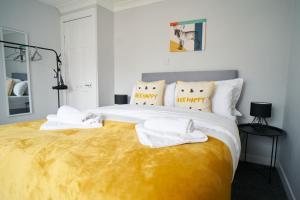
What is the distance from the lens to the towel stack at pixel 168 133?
996mm

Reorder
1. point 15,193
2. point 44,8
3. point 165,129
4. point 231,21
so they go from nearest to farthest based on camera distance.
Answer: point 15,193
point 165,129
point 231,21
point 44,8

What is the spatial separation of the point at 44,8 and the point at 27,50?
0.93 meters

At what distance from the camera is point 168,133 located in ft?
3.64

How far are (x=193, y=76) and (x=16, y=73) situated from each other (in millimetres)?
2912

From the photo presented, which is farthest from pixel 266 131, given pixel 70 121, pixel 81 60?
pixel 81 60

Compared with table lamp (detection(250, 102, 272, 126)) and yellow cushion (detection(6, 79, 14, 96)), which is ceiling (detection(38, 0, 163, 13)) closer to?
yellow cushion (detection(6, 79, 14, 96))

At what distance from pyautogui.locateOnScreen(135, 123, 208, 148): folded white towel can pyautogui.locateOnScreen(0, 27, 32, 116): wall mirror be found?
2.77m

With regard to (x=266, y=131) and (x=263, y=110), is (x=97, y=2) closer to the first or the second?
(x=263, y=110)

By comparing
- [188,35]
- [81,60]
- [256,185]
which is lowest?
[256,185]

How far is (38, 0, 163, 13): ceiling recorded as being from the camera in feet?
9.93

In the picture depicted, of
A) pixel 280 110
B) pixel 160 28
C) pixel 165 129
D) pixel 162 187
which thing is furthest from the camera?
pixel 160 28

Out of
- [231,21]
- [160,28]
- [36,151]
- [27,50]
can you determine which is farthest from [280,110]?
[27,50]

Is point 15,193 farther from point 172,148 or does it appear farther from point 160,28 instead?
point 160,28

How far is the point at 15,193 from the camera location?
2.80 feet
